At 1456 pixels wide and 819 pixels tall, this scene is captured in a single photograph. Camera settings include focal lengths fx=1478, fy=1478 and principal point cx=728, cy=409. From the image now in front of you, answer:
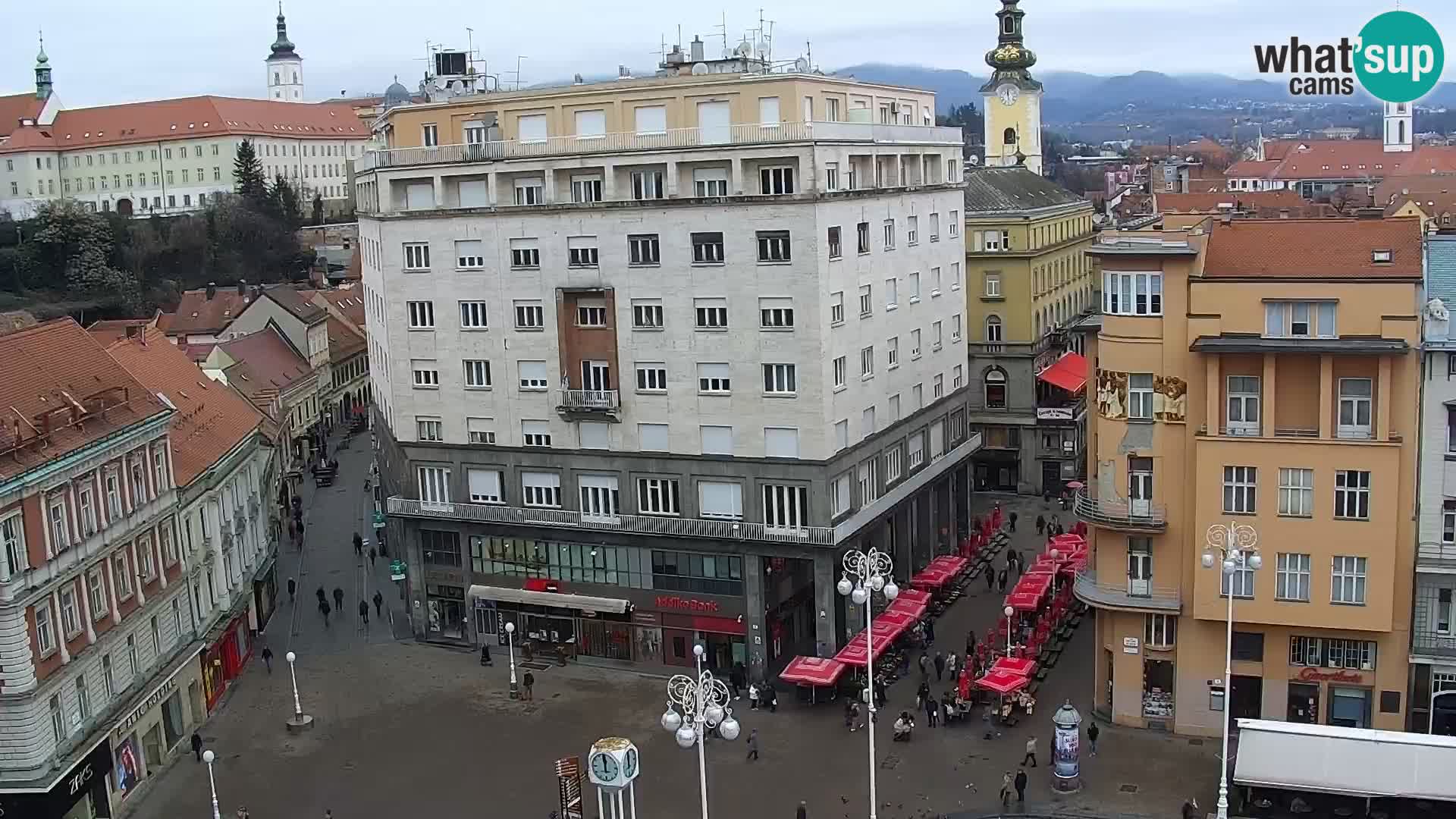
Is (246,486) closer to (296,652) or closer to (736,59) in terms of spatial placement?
(296,652)

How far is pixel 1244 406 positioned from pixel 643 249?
21.8 m

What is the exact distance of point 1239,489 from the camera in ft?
145

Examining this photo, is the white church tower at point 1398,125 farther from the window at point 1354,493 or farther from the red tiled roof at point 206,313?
the window at point 1354,493

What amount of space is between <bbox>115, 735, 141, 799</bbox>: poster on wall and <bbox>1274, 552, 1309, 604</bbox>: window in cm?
3564

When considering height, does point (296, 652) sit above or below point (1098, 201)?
below

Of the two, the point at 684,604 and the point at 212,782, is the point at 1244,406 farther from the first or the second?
the point at 212,782

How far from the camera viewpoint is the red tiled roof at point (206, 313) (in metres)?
116

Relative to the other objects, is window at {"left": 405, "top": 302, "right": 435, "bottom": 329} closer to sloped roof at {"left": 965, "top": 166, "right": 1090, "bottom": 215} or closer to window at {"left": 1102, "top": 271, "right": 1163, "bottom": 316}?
window at {"left": 1102, "top": 271, "right": 1163, "bottom": 316}

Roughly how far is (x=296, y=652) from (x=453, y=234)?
1871cm

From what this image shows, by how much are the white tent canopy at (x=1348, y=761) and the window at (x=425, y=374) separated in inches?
1306

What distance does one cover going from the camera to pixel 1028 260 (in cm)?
8112

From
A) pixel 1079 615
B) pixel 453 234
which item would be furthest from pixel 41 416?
pixel 1079 615

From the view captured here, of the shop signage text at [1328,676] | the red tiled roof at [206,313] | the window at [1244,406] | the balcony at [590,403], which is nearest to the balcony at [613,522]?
the balcony at [590,403]

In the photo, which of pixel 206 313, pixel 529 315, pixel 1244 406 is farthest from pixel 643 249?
pixel 206 313
